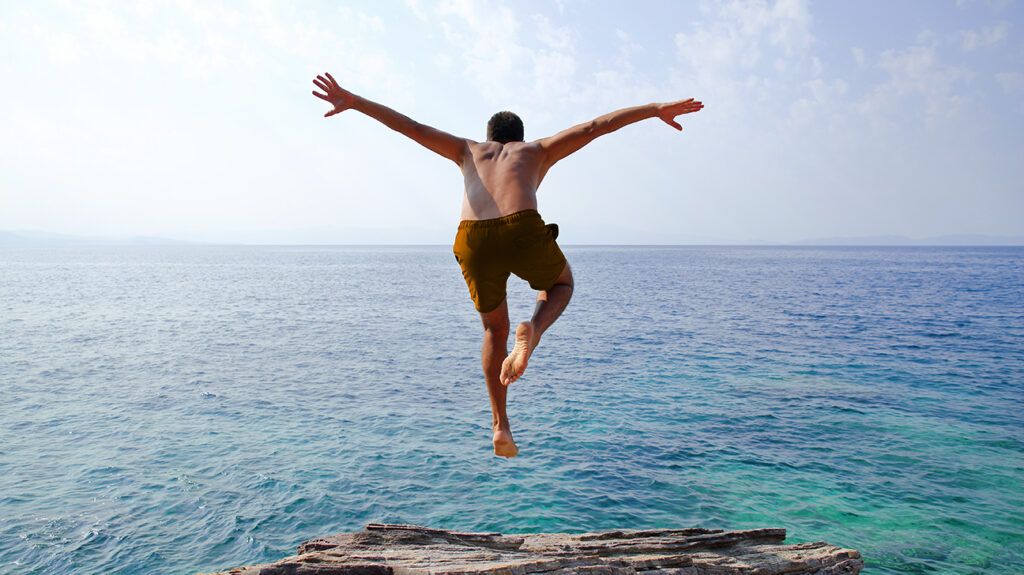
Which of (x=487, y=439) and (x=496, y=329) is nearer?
(x=496, y=329)

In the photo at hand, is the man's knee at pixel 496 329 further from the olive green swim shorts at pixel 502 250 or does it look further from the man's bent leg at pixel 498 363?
the olive green swim shorts at pixel 502 250

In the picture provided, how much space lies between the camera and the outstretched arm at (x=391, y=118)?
19.2 feet

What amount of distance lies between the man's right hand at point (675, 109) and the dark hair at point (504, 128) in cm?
137

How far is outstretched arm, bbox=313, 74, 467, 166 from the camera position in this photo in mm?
5844

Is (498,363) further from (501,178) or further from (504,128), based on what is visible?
(504,128)

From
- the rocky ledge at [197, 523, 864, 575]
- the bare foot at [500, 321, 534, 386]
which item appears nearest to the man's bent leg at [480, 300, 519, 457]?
the bare foot at [500, 321, 534, 386]

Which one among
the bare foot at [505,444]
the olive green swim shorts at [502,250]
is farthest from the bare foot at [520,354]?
the bare foot at [505,444]

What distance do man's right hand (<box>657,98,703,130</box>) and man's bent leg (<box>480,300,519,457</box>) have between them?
239cm

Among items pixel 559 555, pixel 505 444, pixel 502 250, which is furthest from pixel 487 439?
pixel 502 250

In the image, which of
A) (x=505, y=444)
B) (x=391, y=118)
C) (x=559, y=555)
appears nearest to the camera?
(x=391, y=118)

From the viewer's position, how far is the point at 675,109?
6156 mm

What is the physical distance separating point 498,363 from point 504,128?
2.28 metres

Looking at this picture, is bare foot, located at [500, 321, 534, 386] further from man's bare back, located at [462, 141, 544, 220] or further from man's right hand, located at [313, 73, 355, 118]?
man's right hand, located at [313, 73, 355, 118]

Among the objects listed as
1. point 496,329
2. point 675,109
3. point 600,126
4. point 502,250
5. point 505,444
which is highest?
point 675,109
